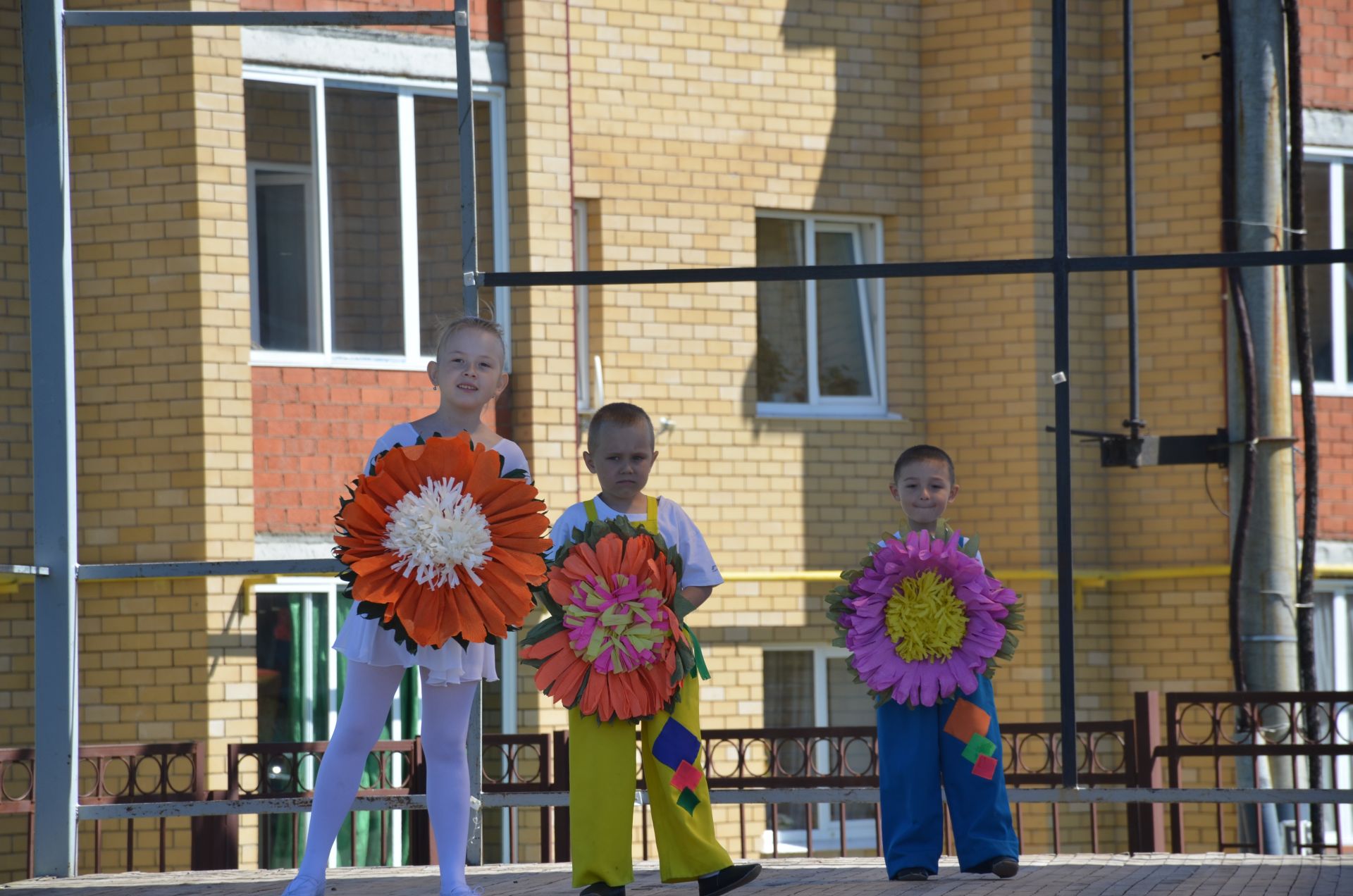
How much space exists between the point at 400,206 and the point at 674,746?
6154 mm

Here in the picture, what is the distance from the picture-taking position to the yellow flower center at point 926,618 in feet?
17.2

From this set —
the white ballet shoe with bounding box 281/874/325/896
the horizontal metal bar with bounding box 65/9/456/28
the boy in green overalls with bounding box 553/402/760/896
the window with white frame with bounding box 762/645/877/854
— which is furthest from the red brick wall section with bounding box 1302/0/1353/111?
the white ballet shoe with bounding box 281/874/325/896

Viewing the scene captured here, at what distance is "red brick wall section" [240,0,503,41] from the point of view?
9586mm

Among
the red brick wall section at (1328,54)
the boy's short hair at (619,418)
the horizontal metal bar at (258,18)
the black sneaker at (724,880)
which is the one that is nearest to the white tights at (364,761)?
the black sneaker at (724,880)

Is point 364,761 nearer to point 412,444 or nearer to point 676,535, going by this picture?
point 412,444

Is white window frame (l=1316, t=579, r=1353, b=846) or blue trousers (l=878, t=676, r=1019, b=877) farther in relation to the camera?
white window frame (l=1316, t=579, r=1353, b=846)

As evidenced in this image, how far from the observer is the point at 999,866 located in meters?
5.14

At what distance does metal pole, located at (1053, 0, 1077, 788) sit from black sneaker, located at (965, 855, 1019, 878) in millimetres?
588

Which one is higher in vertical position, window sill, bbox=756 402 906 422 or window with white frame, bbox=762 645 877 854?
window sill, bbox=756 402 906 422

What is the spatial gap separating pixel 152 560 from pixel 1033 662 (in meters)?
5.36

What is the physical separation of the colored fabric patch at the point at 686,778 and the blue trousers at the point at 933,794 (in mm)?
799

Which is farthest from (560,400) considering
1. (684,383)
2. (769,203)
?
(769,203)

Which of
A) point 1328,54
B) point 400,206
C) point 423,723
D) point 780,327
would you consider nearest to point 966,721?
point 423,723

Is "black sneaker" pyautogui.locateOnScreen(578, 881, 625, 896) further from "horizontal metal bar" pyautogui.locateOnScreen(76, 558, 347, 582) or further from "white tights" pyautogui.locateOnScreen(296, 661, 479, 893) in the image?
"horizontal metal bar" pyautogui.locateOnScreen(76, 558, 347, 582)
